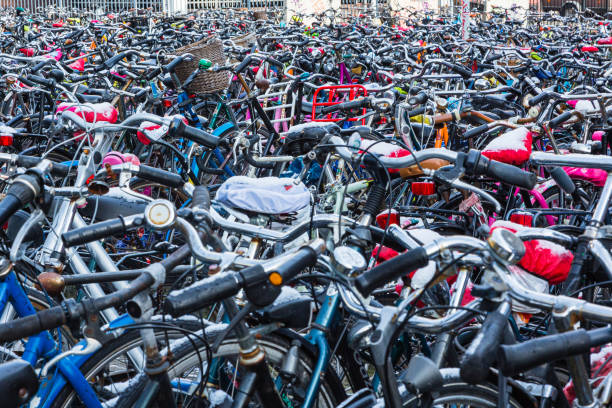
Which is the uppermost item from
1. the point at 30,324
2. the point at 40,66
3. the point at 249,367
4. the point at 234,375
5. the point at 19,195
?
the point at 40,66

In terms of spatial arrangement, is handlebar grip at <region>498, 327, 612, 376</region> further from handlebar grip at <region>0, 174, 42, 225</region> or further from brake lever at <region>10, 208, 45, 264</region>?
brake lever at <region>10, 208, 45, 264</region>

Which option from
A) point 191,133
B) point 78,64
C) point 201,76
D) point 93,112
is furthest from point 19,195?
point 78,64

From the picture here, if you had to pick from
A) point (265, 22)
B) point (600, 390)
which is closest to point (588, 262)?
point (600, 390)

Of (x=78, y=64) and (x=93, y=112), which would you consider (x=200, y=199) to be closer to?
(x=93, y=112)

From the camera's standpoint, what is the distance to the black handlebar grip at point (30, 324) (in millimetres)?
1621

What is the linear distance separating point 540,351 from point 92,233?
1.25 meters

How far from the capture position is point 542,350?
149cm

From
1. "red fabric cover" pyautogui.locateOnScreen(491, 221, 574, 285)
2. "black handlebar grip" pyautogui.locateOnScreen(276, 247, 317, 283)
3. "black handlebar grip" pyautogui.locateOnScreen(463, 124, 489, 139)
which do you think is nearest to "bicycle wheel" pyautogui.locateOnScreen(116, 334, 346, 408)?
"black handlebar grip" pyautogui.locateOnScreen(276, 247, 317, 283)

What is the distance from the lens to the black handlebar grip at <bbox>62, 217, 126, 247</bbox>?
77.8 inches

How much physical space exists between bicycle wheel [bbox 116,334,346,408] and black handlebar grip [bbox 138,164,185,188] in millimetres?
699

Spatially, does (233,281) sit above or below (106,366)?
above

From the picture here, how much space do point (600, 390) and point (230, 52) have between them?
24.7 ft

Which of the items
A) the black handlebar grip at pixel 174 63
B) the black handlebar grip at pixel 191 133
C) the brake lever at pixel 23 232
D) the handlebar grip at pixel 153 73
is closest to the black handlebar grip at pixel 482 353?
the brake lever at pixel 23 232

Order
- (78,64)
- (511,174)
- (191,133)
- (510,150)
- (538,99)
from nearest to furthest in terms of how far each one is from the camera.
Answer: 1. (511,174)
2. (191,133)
3. (510,150)
4. (538,99)
5. (78,64)
